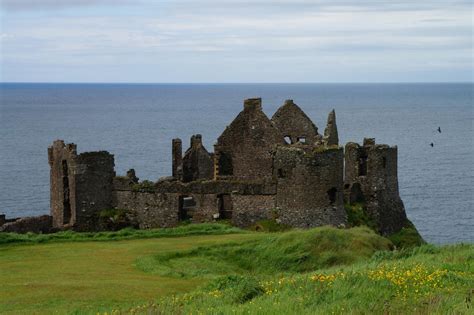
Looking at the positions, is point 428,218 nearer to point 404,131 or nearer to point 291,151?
point 291,151

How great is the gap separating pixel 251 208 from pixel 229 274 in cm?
1897

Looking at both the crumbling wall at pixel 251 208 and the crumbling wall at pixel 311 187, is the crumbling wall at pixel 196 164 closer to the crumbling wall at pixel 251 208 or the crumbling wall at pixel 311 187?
the crumbling wall at pixel 251 208

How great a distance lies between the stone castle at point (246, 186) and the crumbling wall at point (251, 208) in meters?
0.05

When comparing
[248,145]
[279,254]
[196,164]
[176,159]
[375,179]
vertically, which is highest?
[248,145]

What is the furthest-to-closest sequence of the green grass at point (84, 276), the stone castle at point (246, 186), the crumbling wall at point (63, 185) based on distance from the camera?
the crumbling wall at point (63, 185)
the stone castle at point (246, 186)
the green grass at point (84, 276)

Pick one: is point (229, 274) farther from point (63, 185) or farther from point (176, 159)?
point (176, 159)

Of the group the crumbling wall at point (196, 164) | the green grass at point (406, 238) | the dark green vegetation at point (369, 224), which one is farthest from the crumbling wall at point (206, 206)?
the green grass at point (406, 238)

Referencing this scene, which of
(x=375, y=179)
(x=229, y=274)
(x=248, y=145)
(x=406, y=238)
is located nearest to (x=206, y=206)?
(x=248, y=145)

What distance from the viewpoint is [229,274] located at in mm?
31031

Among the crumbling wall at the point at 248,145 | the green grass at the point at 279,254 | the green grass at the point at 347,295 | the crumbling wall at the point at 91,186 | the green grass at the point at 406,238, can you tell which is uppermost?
the crumbling wall at the point at 248,145

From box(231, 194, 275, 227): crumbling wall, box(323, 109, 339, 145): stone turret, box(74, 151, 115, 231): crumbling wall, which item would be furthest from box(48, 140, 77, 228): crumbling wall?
box(323, 109, 339, 145): stone turret

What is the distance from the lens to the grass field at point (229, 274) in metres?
21.4

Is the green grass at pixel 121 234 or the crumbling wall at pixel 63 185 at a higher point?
the crumbling wall at pixel 63 185

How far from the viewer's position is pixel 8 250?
130 feet
